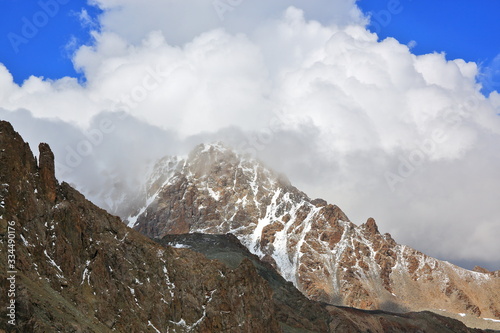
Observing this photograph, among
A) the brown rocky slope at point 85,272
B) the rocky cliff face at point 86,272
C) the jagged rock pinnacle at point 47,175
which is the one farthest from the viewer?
A: the jagged rock pinnacle at point 47,175

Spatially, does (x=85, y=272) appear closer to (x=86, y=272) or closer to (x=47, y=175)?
(x=86, y=272)

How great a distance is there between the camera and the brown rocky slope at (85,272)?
11844cm

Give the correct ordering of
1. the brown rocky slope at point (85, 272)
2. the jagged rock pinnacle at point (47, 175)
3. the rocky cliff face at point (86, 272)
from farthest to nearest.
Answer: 1. the jagged rock pinnacle at point (47, 175)
2. the rocky cliff face at point (86, 272)
3. the brown rocky slope at point (85, 272)

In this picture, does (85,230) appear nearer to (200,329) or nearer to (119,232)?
(119,232)

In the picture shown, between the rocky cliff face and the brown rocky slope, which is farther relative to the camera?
the rocky cliff face

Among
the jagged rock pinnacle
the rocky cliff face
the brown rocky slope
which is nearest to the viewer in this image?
the brown rocky slope

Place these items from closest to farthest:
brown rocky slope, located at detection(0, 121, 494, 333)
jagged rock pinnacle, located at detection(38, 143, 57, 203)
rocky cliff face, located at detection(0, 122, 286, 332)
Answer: brown rocky slope, located at detection(0, 121, 494, 333)
rocky cliff face, located at detection(0, 122, 286, 332)
jagged rock pinnacle, located at detection(38, 143, 57, 203)

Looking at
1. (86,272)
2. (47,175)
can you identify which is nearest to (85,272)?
(86,272)

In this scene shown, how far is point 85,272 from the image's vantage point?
14300 cm

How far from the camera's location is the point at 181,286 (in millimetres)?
175625

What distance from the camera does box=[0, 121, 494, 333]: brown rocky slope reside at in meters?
118

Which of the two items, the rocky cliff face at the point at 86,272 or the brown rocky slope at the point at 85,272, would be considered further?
the rocky cliff face at the point at 86,272

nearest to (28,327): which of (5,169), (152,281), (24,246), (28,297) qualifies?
(28,297)

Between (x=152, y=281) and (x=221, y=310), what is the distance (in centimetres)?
2288
